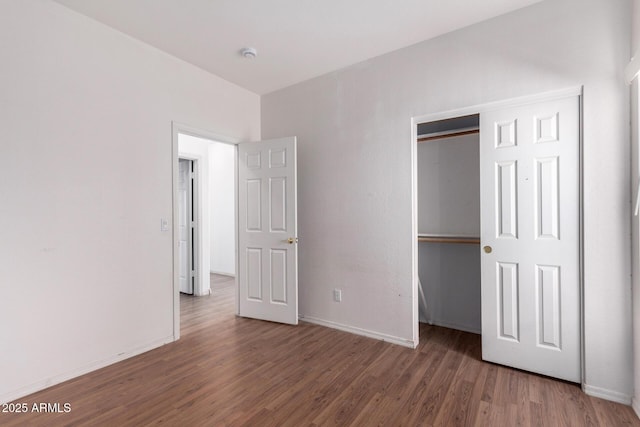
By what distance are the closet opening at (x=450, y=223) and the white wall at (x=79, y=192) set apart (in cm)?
265

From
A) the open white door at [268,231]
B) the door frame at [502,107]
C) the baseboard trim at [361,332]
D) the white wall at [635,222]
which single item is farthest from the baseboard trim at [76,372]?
the white wall at [635,222]

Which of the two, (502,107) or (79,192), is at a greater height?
(502,107)

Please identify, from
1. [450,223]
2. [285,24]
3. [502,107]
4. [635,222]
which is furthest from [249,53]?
[635,222]

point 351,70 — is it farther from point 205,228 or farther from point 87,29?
point 205,228

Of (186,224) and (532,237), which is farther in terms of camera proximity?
(186,224)

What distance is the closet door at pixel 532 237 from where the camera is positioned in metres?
2.25

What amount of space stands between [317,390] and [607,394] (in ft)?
6.24

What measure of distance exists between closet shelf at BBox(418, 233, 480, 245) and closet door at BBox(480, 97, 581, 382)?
0.62m

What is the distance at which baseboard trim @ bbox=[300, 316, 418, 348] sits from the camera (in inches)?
117

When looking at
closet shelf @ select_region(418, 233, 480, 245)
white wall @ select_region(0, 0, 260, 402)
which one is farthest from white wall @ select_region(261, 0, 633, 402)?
white wall @ select_region(0, 0, 260, 402)

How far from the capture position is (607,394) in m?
2.09

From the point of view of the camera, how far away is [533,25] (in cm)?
238

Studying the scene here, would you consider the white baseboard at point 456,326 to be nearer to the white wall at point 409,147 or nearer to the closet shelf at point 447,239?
the white wall at point 409,147

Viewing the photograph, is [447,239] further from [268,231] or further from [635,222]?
[268,231]
